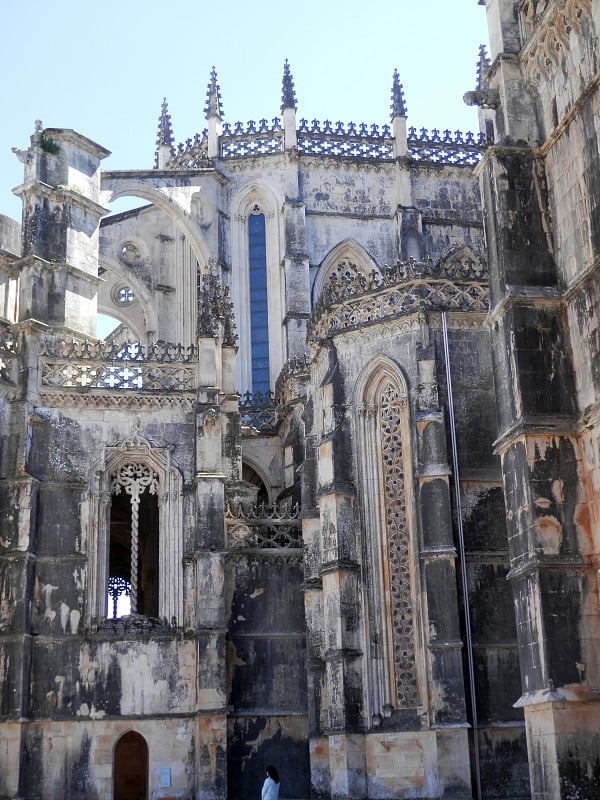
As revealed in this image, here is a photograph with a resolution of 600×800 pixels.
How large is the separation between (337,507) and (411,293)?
4518 mm

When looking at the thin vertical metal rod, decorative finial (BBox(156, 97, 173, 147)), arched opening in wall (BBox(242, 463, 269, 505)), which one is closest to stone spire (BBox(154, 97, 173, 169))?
decorative finial (BBox(156, 97, 173, 147))

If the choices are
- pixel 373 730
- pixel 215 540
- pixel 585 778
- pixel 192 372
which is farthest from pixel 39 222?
pixel 585 778

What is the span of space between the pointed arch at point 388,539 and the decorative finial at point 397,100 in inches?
682

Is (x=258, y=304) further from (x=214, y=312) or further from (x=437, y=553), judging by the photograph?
(x=437, y=553)

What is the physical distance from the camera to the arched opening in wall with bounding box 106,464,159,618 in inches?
1050

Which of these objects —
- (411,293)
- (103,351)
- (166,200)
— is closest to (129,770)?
(103,351)

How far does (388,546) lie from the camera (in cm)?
2406

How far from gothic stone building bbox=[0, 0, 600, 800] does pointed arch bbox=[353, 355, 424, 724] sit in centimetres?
4

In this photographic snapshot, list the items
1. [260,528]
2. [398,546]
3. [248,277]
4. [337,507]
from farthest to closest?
1. [248,277]
2. [260,528]
3. [337,507]
4. [398,546]

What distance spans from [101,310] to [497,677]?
21835mm

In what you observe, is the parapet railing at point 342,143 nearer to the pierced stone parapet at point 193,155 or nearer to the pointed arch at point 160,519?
the pierced stone parapet at point 193,155

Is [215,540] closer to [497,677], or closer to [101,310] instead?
[497,677]

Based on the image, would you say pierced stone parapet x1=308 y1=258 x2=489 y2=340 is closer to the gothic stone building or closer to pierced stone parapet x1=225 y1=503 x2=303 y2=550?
the gothic stone building

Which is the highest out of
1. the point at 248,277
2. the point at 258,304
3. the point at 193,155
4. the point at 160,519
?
the point at 193,155
